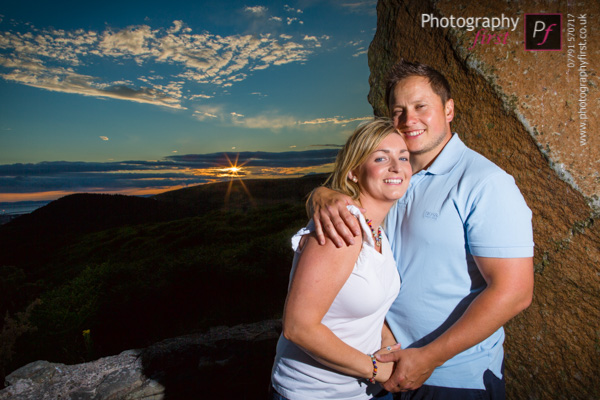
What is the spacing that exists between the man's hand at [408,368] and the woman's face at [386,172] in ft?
2.69

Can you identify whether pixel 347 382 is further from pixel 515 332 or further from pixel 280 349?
pixel 515 332

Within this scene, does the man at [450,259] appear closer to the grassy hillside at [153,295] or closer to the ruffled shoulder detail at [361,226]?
the ruffled shoulder detail at [361,226]

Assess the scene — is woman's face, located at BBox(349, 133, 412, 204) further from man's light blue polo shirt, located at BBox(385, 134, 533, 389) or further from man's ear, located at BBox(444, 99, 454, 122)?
man's ear, located at BBox(444, 99, 454, 122)

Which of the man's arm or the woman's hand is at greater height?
the man's arm

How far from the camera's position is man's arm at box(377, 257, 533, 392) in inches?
68.1

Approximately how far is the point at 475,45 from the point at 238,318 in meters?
6.85

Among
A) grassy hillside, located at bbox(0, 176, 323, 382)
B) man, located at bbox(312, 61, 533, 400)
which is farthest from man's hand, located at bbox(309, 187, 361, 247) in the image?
grassy hillside, located at bbox(0, 176, 323, 382)

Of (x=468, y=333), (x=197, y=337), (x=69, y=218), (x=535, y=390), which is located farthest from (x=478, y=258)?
(x=69, y=218)

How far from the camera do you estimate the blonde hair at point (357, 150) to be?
1980 mm

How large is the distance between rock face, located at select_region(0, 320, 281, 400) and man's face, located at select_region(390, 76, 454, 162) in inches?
115

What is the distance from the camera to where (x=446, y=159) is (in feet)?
6.83

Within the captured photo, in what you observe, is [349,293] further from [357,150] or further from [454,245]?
[357,150]

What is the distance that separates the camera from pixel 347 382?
5.99 feet

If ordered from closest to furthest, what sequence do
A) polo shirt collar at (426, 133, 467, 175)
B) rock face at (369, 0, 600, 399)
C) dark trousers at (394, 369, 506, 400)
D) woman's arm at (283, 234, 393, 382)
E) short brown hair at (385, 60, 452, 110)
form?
woman's arm at (283, 234, 393, 382), dark trousers at (394, 369, 506, 400), polo shirt collar at (426, 133, 467, 175), rock face at (369, 0, 600, 399), short brown hair at (385, 60, 452, 110)
